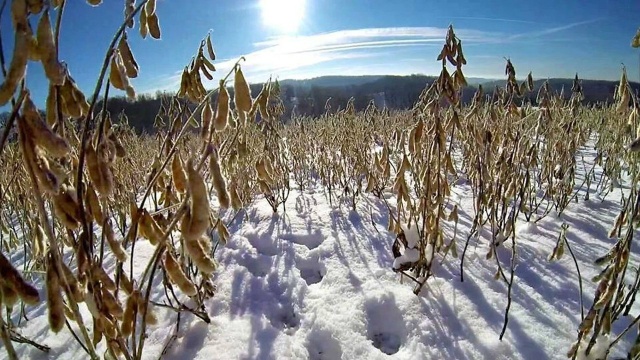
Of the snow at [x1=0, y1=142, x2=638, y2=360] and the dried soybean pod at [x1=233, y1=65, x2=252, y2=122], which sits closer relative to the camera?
the dried soybean pod at [x1=233, y1=65, x2=252, y2=122]

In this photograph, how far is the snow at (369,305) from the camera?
155cm

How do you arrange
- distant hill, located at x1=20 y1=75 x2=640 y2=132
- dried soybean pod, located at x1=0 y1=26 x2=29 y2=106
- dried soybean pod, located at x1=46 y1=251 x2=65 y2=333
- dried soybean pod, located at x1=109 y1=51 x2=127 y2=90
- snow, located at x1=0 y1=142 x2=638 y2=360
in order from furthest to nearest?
1. distant hill, located at x1=20 y1=75 x2=640 y2=132
2. snow, located at x1=0 y1=142 x2=638 y2=360
3. dried soybean pod, located at x1=109 y1=51 x2=127 y2=90
4. dried soybean pod, located at x1=46 y1=251 x2=65 y2=333
5. dried soybean pod, located at x1=0 y1=26 x2=29 y2=106

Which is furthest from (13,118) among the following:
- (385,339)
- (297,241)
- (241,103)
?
(297,241)

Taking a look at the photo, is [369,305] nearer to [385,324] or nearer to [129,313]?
[385,324]

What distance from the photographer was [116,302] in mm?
1012

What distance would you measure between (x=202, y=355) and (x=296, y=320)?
468 mm

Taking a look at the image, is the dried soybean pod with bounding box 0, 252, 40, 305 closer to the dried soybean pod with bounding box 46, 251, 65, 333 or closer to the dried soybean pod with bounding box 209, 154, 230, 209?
the dried soybean pod with bounding box 46, 251, 65, 333

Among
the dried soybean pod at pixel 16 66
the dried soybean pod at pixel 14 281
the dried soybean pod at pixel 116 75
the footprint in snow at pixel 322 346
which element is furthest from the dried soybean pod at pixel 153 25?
the footprint in snow at pixel 322 346

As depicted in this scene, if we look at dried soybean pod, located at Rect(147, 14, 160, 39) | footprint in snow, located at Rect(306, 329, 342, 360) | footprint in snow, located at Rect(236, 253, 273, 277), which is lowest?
footprint in snow, located at Rect(306, 329, 342, 360)

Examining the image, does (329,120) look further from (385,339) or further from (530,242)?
(385,339)

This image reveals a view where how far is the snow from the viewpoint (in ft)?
5.09

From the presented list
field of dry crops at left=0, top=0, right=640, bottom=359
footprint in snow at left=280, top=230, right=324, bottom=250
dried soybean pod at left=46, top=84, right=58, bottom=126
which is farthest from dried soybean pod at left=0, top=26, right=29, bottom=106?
footprint in snow at left=280, top=230, right=324, bottom=250

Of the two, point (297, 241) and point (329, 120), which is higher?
point (329, 120)

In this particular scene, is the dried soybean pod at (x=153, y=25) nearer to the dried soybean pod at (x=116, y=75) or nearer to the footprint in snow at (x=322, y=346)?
the dried soybean pod at (x=116, y=75)
